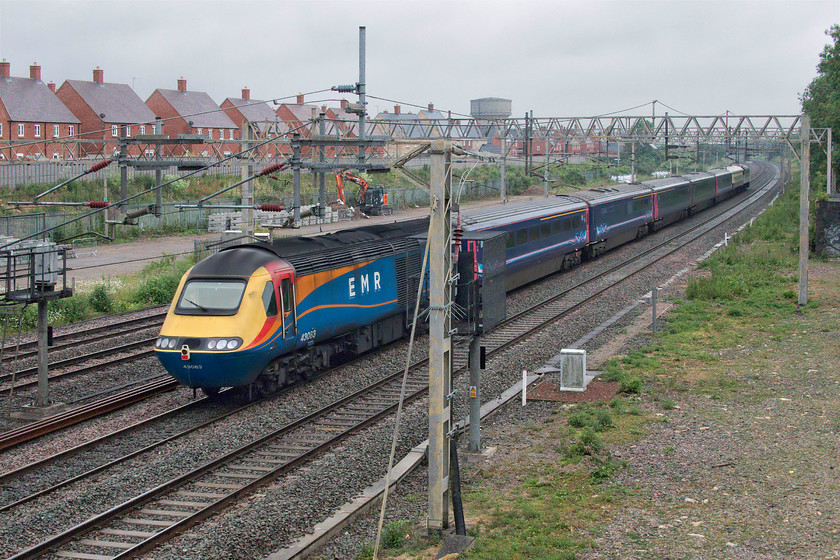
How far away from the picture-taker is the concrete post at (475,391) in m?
12.4

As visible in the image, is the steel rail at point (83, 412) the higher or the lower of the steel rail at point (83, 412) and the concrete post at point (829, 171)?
the lower

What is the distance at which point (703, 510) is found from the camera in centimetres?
1055

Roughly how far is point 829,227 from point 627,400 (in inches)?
919

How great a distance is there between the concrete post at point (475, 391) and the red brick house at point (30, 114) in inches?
2183

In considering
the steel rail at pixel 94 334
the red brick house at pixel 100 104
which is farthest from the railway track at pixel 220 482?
the red brick house at pixel 100 104

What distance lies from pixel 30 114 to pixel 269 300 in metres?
55.5

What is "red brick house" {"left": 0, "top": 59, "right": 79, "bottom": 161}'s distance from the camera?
6144 cm

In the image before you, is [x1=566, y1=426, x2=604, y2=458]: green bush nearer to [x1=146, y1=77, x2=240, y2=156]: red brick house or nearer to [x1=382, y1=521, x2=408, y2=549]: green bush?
[x1=382, y1=521, x2=408, y2=549]: green bush

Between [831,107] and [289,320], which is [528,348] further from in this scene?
[831,107]

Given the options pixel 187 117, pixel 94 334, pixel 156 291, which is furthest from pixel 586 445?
pixel 187 117

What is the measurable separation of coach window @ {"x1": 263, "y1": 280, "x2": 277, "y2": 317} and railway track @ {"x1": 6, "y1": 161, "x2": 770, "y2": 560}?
1.97 metres

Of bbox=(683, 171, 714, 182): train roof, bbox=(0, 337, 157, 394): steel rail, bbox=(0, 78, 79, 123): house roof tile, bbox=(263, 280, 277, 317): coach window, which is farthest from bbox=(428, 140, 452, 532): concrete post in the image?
bbox=(0, 78, 79, 123): house roof tile

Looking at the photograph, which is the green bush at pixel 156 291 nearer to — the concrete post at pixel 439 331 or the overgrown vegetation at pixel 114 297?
the overgrown vegetation at pixel 114 297

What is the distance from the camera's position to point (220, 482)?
12.2 metres
